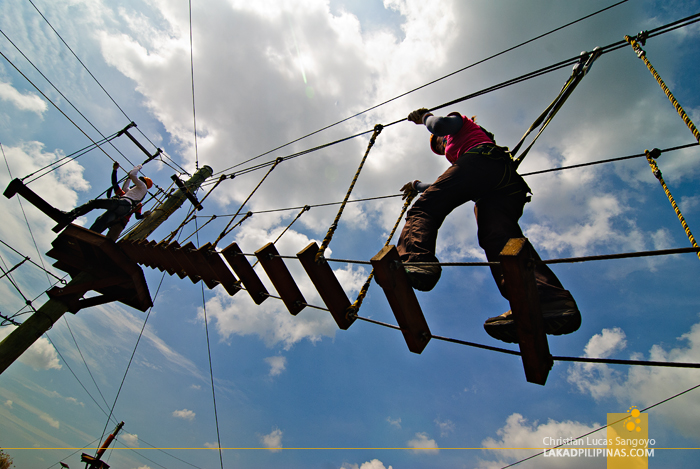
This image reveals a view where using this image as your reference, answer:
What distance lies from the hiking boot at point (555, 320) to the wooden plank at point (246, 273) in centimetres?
238

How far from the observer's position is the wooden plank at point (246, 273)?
316 cm

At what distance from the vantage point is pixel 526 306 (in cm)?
142

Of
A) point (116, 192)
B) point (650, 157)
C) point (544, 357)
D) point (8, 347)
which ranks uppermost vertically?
point (116, 192)

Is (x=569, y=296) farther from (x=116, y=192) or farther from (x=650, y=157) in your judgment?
(x=116, y=192)

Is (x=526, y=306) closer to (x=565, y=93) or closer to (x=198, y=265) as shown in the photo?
(x=565, y=93)

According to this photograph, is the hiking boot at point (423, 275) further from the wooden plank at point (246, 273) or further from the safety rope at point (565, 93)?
the wooden plank at point (246, 273)

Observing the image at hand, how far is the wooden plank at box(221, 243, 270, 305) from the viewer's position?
3.16 meters

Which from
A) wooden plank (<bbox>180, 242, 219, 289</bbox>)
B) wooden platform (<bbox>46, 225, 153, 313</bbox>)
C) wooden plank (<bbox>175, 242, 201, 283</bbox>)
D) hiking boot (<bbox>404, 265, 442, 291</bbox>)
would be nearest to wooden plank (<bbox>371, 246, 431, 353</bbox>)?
hiking boot (<bbox>404, 265, 442, 291</bbox>)

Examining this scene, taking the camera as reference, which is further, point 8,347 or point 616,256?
point 8,347

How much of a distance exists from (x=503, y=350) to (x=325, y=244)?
1299 millimetres

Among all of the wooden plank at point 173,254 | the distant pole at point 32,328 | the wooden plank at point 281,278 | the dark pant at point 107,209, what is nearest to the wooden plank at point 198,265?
the wooden plank at point 173,254

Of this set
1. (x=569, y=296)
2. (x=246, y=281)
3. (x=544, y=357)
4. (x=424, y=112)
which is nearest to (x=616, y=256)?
(x=569, y=296)

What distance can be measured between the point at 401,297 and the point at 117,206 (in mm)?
6362

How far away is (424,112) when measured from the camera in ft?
9.10
